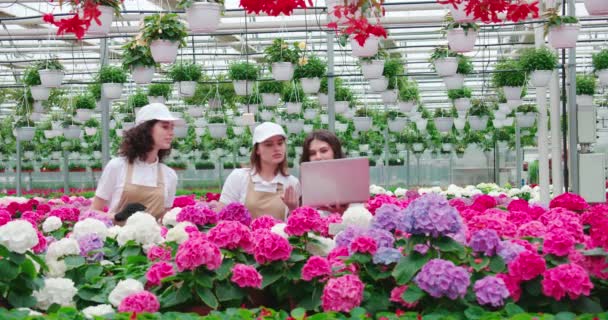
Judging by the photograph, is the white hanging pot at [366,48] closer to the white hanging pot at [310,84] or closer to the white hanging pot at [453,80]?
the white hanging pot at [310,84]

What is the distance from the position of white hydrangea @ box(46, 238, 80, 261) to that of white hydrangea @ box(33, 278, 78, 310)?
29 centimetres

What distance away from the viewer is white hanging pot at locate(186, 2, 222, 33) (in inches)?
254

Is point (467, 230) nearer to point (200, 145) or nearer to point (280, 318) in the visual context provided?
point (280, 318)

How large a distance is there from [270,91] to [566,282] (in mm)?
9326

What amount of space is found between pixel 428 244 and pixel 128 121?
14.6m

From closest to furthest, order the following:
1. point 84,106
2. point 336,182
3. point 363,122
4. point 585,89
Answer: point 336,182
point 585,89
point 84,106
point 363,122

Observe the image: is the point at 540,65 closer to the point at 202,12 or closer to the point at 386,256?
the point at 202,12

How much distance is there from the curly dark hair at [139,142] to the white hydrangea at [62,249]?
4.94ft

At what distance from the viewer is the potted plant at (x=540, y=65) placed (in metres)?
9.26

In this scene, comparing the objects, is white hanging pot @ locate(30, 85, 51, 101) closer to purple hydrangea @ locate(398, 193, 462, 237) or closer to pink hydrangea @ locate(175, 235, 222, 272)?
pink hydrangea @ locate(175, 235, 222, 272)

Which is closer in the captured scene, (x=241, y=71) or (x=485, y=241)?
(x=485, y=241)

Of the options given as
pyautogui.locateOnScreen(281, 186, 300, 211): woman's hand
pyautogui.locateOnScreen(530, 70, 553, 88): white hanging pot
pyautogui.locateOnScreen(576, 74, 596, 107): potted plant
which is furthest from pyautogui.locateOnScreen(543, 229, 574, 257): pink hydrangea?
pyautogui.locateOnScreen(576, 74, 596, 107): potted plant

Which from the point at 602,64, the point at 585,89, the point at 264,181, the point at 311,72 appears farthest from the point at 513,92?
the point at 264,181

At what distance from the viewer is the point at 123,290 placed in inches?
104
